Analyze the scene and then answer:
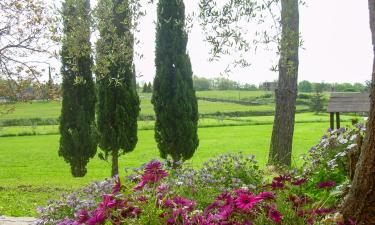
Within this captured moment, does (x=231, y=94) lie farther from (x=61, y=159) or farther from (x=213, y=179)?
(x=213, y=179)

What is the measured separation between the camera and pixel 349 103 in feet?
64.0

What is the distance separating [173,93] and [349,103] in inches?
336

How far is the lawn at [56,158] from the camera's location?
13.5 meters

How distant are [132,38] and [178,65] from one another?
8.69 metres

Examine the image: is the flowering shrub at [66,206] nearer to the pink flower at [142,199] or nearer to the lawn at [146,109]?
the pink flower at [142,199]

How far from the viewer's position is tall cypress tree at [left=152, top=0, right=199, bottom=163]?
562 inches

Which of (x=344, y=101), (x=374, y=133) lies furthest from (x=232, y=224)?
(x=344, y=101)

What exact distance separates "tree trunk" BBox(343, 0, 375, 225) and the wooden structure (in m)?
15.8

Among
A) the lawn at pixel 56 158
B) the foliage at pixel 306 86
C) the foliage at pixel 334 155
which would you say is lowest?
the lawn at pixel 56 158

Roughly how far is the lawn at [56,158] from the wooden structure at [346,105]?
3511mm

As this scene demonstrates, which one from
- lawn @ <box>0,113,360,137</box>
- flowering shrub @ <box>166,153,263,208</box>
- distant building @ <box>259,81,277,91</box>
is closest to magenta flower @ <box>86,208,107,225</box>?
flowering shrub @ <box>166,153,263,208</box>

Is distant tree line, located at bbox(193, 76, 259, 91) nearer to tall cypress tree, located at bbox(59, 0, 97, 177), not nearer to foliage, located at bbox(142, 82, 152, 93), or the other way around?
foliage, located at bbox(142, 82, 152, 93)

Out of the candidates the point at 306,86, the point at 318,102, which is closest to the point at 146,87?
the point at 318,102

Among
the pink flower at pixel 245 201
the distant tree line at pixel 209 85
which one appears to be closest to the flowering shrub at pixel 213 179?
the pink flower at pixel 245 201
